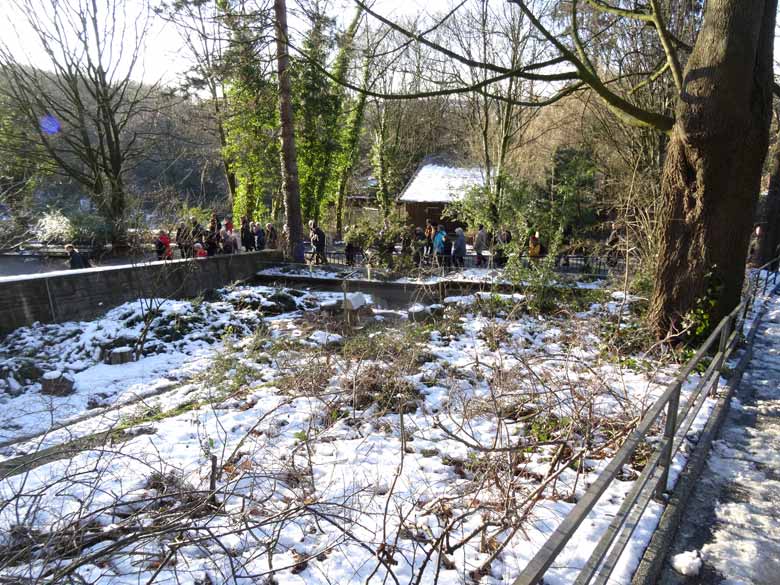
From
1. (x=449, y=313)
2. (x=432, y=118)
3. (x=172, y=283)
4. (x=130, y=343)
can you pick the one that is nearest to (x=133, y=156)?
(x=172, y=283)

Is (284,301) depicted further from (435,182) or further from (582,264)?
(435,182)

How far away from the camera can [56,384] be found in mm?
7781

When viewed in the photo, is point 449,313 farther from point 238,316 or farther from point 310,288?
point 310,288

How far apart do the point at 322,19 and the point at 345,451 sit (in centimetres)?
1120

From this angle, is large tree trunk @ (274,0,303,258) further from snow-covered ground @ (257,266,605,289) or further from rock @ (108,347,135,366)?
rock @ (108,347,135,366)

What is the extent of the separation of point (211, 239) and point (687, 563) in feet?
50.1

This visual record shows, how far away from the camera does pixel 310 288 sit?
576 inches

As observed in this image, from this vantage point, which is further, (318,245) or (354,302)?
(318,245)

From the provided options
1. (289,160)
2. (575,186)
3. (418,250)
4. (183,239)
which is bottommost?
(418,250)

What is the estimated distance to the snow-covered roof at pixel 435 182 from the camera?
98.6 ft

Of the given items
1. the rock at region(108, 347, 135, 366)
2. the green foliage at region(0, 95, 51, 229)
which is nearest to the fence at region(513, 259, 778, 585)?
the rock at region(108, 347, 135, 366)

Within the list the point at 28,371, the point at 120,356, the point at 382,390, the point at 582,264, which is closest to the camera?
the point at 382,390

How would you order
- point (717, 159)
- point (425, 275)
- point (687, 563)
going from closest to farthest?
point (687, 563) → point (717, 159) → point (425, 275)

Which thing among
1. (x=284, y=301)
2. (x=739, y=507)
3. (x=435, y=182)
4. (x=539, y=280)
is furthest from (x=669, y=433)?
(x=435, y=182)
